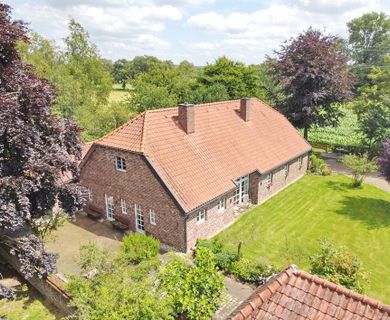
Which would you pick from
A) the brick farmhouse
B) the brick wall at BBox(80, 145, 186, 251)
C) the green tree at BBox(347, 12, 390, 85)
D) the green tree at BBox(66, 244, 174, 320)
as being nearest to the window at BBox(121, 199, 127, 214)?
the brick farmhouse

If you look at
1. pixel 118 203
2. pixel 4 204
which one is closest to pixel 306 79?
pixel 118 203

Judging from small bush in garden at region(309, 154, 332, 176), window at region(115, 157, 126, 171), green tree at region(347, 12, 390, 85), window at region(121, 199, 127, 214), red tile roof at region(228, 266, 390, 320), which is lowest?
small bush in garden at region(309, 154, 332, 176)

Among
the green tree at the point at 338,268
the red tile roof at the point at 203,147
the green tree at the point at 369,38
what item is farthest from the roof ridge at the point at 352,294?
the green tree at the point at 369,38

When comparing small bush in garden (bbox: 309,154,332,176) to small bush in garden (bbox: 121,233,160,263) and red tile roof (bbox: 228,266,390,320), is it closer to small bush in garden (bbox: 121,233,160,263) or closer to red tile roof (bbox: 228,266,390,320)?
small bush in garden (bbox: 121,233,160,263)

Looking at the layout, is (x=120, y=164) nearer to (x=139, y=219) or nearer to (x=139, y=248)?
(x=139, y=219)

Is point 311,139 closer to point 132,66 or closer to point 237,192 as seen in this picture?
point 237,192

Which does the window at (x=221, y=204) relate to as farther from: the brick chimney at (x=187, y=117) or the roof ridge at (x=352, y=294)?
the roof ridge at (x=352, y=294)
